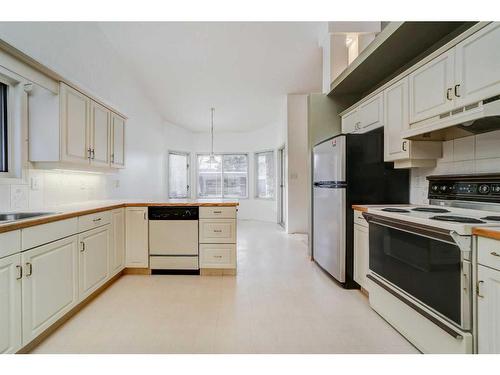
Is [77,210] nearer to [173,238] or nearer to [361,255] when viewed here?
[173,238]

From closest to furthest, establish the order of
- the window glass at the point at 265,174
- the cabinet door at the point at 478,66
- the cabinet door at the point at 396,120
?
the cabinet door at the point at 478,66, the cabinet door at the point at 396,120, the window glass at the point at 265,174

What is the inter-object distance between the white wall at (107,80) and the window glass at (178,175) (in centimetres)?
80

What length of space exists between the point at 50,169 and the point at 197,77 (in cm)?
284

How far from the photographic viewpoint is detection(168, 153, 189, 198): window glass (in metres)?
7.11

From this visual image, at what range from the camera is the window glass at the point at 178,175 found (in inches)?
280

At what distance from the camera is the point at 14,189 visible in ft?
6.87

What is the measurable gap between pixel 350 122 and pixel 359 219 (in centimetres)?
143

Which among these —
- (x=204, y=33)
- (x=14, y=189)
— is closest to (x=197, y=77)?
(x=204, y=33)

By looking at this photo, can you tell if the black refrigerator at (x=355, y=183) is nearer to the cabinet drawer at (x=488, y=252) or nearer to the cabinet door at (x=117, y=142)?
the cabinet drawer at (x=488, y=252)

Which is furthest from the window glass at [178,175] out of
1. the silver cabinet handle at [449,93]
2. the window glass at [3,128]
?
the silver cabinet handle at [449,93]

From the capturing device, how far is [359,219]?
95.8 inches

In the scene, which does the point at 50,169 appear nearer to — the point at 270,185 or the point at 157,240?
the point at 157,240
